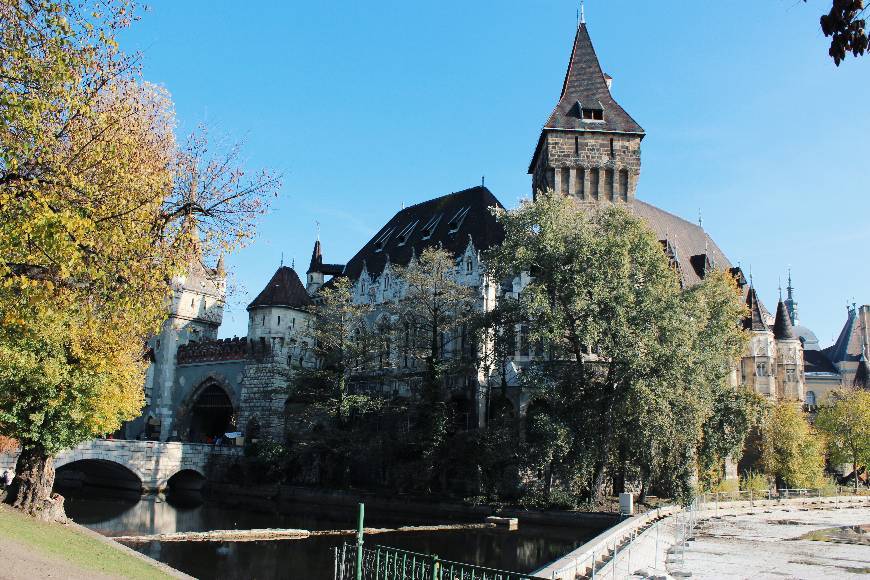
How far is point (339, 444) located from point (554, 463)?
13.1m

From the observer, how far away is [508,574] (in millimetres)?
9375

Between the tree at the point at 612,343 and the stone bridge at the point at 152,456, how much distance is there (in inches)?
903

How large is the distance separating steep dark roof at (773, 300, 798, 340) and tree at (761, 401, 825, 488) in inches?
713

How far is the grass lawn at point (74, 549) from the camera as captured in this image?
12.5 metres

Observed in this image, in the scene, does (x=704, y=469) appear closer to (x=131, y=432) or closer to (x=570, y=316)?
(x=570, y=316)

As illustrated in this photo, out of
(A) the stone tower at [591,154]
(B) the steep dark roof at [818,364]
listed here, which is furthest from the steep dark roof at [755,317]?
(B) the steep dark roof at [818,364]

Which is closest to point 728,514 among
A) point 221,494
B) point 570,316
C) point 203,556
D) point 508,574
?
point 570,316

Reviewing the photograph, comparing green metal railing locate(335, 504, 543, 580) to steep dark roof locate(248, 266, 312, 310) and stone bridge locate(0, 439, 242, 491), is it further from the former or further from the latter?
steep dark roof locate(248, 266, 312, 310)

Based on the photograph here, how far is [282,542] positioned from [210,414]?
36.0 metres

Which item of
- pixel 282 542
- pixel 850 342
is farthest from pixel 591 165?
pixel 850 342

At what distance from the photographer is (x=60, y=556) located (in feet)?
41.5

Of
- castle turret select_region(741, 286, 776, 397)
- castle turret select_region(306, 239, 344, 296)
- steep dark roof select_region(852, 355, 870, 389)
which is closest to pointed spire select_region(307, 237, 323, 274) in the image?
castle turret select_region(306, 239, 344, 296)

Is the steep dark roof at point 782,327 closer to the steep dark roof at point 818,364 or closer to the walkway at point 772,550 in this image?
the steep dark roof at point 818,364

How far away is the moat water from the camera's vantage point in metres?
19.0
